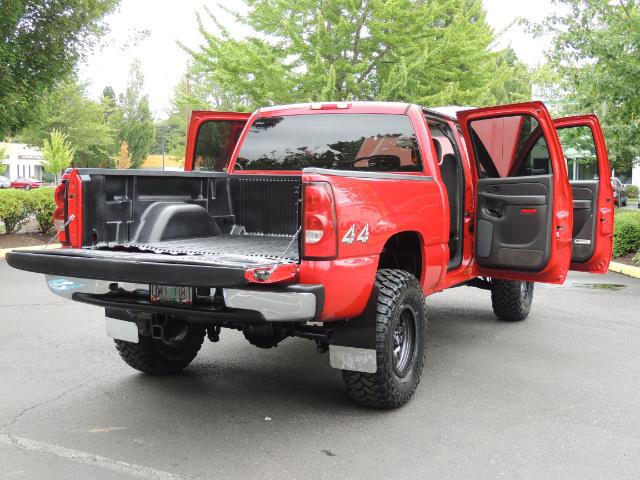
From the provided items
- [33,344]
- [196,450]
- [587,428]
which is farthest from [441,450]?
[33,344]

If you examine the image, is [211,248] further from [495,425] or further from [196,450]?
[495,425]

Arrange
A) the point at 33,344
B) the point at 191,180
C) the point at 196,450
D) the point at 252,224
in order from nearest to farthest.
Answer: the point at 196,450 → the point at 191,180 → the point at 252,224 → the point at 33,344

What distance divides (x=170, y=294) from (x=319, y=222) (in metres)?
1.01

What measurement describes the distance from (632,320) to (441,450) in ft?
15.2

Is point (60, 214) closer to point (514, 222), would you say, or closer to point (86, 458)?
point (86, 458)

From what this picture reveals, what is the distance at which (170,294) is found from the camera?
3.91 meters

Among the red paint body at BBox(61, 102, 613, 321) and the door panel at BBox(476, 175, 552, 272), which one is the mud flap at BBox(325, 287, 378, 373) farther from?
the door panel at BBox(476, 175, 552, 272)

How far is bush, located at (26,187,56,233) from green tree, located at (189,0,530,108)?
201 inches

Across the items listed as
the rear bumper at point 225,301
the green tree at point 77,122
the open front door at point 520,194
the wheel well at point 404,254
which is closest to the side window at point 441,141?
the open front door at point 520,194

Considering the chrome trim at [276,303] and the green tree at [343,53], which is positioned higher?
the green tree at [343,53]

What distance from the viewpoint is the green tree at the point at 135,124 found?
58.9m

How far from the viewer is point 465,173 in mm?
5789

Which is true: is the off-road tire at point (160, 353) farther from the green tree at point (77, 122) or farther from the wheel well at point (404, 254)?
the green tree at point (77, 122)

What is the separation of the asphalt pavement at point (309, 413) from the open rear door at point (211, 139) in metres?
1.67
